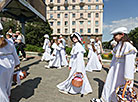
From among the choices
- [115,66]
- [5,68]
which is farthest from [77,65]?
[5,68]

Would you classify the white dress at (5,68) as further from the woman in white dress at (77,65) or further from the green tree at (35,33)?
the green tree at (35,33)

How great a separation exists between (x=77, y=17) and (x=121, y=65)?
1614 inches

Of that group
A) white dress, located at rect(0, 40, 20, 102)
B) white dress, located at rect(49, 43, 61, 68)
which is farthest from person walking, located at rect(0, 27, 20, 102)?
white dress, located at rect(49, 43, 61, 68)

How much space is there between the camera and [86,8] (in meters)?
40.6

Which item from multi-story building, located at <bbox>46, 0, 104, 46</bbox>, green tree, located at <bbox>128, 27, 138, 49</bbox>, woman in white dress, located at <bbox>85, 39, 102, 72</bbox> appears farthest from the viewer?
multi-story building, located at <bbox>46, 0, 104, 46</bbox>

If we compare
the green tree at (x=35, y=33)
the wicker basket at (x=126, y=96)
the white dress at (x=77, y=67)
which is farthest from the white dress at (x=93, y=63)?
the green tree at (x=35, y=33)

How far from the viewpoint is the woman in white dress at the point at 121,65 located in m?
2.18

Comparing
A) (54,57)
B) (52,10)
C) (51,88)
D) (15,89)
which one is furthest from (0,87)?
(52,10)

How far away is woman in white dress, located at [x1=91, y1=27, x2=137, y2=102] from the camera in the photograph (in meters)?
2.18

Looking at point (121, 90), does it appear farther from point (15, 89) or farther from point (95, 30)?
point (95, 30)

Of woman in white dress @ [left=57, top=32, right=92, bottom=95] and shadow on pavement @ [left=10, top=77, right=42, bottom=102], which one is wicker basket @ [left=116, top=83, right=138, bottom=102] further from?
shadow on pavement @ [left=10, top=77, right=42, bottom=102]

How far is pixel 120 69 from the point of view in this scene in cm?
249

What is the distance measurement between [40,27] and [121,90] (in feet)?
76.7

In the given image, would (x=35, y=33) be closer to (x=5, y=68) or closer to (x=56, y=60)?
(x=56, y=60)
